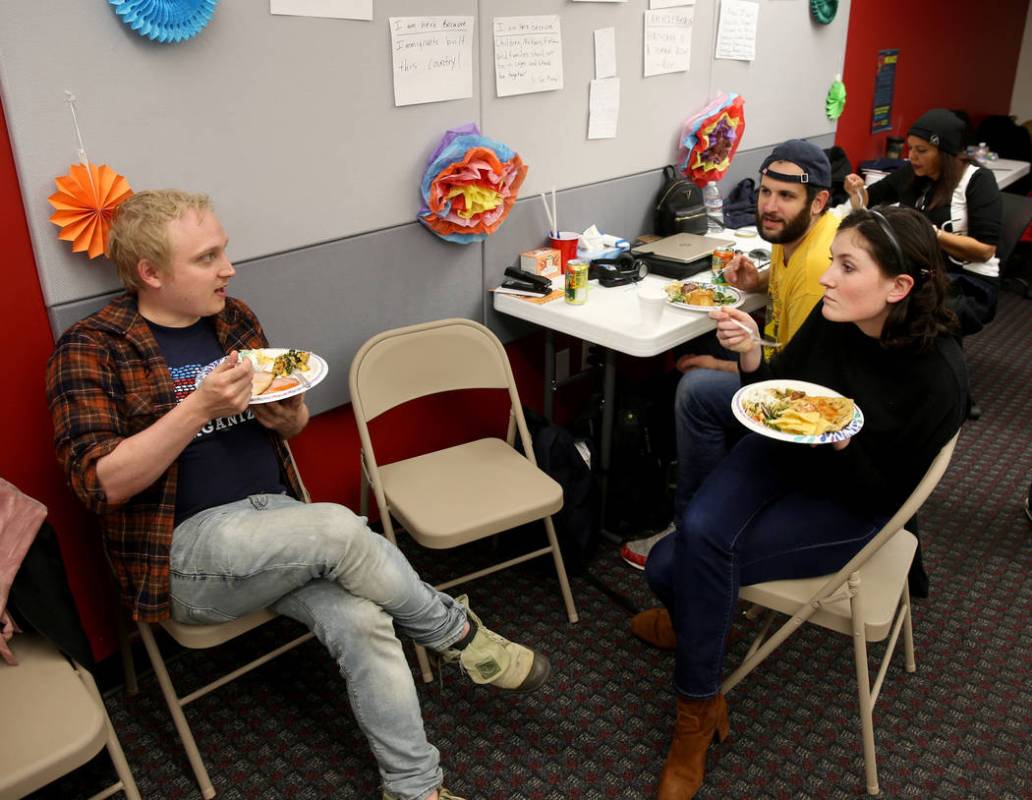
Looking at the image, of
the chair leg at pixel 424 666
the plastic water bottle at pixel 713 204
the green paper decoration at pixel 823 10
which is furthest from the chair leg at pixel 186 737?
the green paper decoration at pixel 823 10

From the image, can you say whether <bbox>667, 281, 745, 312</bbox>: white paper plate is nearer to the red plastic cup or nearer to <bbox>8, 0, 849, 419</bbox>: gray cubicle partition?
the red plastic cup

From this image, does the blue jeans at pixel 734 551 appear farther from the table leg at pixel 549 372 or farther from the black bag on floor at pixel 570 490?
the table leg at pixel 549 372

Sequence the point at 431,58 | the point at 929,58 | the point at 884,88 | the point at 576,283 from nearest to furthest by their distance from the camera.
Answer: the point at 431,58 → the point at 576,283 → the point at 884,88 → the point at 929,58

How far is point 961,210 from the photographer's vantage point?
3.03 metres

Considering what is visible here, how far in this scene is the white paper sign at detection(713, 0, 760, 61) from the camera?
123 inches

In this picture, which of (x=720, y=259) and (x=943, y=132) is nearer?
(x=720, y=259)

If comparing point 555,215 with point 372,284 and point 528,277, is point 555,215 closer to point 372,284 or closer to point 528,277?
point 528,277

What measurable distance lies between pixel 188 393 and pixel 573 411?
1.68 m

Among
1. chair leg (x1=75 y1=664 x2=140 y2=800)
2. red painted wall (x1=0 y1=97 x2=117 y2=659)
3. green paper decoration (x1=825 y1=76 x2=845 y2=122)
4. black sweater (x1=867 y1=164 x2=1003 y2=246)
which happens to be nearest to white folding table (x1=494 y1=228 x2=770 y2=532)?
black sweater (x1=867 y1=164 x2=1003 y2=246)

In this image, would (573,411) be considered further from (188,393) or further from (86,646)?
(86,646)

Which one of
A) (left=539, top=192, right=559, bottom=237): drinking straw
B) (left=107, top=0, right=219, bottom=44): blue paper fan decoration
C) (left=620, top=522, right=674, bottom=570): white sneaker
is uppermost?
(left=107, top=0, right=219, bottom=44): blue paper fan decoration

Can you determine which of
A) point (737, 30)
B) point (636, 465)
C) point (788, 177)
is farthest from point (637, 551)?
point (737, 30)

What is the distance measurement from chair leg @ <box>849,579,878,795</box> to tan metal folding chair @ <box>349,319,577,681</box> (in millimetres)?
766

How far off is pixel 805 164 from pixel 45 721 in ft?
7.32
